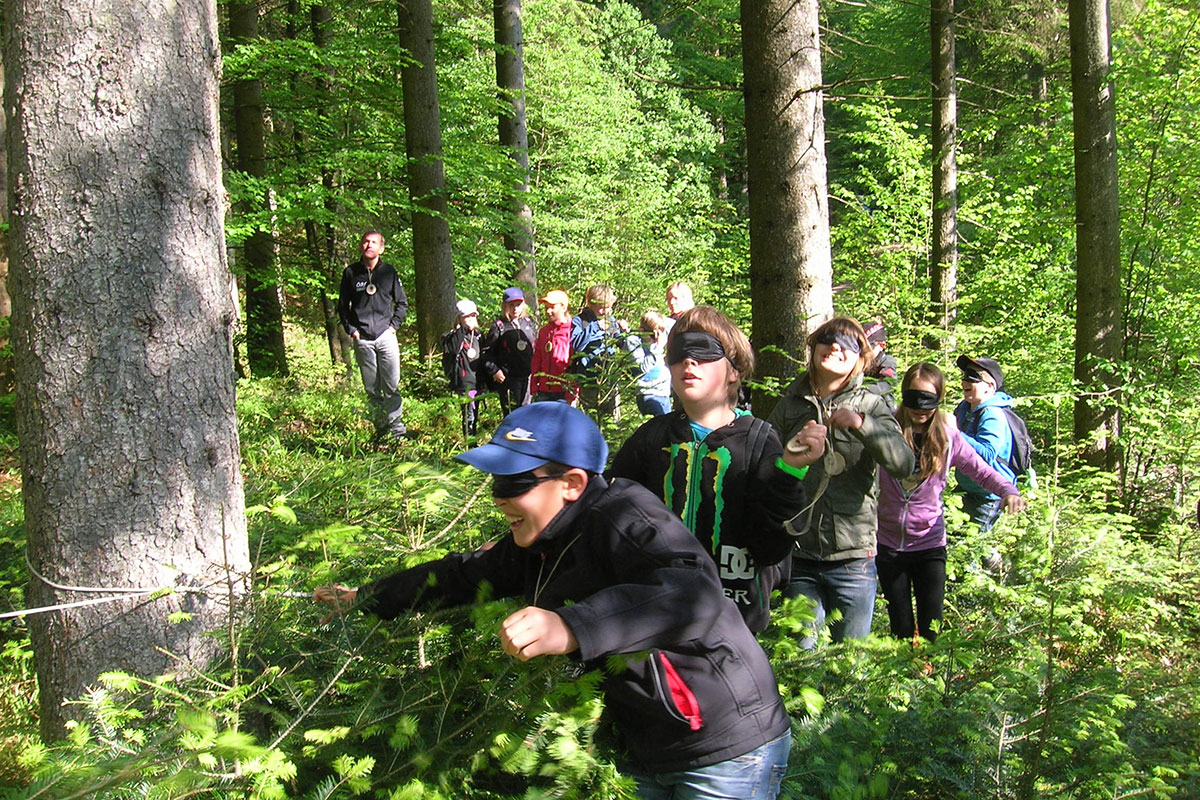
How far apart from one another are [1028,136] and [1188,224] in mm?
5752

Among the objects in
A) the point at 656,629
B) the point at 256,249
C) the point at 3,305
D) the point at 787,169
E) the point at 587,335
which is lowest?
the point at 656,629

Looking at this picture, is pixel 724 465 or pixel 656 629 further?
pixel 724 465

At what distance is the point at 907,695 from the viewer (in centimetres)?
323

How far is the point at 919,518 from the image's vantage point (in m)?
4.79

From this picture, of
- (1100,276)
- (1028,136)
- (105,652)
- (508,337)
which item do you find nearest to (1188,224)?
(1100,276)

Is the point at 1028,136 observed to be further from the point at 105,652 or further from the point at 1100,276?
the point at 105,652

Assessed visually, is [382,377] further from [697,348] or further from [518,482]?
[518,482]

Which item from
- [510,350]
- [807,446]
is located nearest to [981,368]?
[807,446]

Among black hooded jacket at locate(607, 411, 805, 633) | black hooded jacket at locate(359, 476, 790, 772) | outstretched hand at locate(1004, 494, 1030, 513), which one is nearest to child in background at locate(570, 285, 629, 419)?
outstretched hand at locate(1004, 494, 1030, 513)

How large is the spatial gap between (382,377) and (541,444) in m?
7.92

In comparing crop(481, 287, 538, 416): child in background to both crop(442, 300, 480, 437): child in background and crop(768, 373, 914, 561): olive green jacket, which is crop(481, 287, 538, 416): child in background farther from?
crop(768, 373, 914, 561): olive green jacket

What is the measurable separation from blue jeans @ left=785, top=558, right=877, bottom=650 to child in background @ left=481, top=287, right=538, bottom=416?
7.01 meters

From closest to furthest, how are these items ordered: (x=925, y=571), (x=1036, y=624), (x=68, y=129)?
(x=68, y=129) → (x=1036, y=624) → (x=925, y=571)

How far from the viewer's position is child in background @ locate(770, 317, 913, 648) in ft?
13.4
